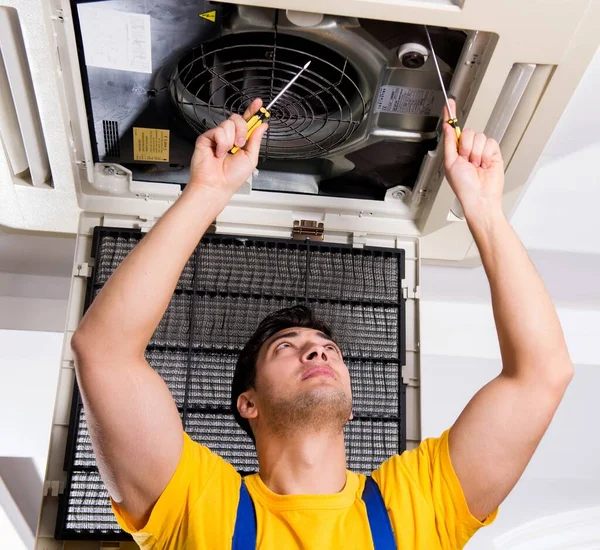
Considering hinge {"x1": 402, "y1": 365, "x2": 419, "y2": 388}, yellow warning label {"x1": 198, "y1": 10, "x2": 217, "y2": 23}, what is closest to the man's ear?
hinge {"x1": 402, "y1": 365, "x2": 419, "y2": 388}

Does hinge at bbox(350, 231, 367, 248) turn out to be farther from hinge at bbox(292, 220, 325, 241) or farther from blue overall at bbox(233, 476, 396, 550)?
blue overall at bbox(233, 476, 396, 550)

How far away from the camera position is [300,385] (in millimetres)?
1681

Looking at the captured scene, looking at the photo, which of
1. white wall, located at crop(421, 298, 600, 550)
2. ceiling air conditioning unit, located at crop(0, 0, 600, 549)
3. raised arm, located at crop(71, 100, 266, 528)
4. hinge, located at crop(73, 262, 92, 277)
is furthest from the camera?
white wall, located at crop(421, 298, 600, 550)

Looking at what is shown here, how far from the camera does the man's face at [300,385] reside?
1650 millimetres

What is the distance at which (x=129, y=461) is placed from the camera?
4.86ft

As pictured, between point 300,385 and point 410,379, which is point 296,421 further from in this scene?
point 410,379

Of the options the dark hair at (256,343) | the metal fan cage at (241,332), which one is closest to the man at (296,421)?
the dark hair at (256,343)

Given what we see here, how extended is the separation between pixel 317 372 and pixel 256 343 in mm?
274

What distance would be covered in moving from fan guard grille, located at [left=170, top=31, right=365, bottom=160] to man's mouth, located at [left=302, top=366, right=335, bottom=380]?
2.29 ft

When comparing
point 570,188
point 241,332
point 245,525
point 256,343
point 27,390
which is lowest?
point 245,525

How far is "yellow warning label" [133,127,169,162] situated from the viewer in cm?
211

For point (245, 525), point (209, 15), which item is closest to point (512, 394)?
point (245, 525)

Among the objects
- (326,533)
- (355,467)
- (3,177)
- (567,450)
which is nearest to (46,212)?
(3,177)

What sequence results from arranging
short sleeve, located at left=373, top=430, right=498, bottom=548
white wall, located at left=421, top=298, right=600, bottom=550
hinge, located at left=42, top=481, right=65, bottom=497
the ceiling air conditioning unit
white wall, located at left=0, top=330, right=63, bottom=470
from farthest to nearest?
1. white wall, located at left=421, top=298, right=600, bottom=550
2. white wall, located at left=0, top=330, right=63, bottom=470
3. hinge, located at left=42, top=481, right=65, bottom=497
4. the ceiling air conditioning unit
5. short sleeve, located at left=373, top=430, right=498, bottom=548
